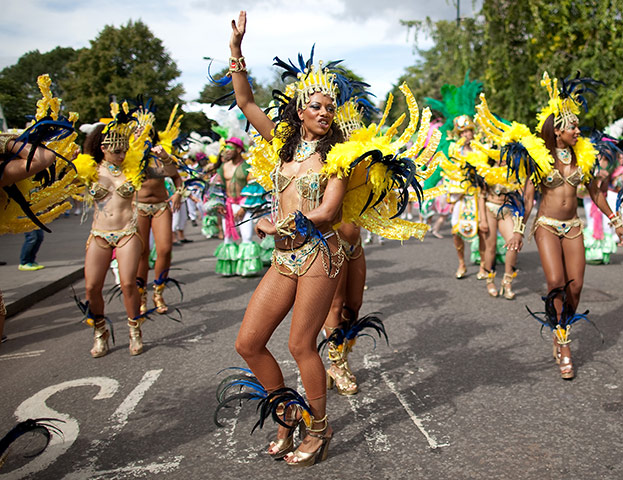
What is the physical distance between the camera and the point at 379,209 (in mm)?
3465

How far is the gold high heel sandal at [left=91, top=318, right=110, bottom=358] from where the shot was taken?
5082 millimetres

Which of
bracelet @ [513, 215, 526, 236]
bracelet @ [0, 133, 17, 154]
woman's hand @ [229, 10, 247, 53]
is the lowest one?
bracelet @ [513, 215, 526, 236]

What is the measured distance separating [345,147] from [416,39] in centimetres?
1638

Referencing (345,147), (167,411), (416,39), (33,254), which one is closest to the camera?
(345,147)

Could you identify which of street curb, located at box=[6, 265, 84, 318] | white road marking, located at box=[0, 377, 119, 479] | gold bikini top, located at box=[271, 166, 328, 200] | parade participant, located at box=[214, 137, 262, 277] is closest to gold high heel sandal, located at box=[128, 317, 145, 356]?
white road marking, located at box=[0, 377, 119, 479]

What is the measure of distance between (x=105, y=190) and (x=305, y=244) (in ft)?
9.27

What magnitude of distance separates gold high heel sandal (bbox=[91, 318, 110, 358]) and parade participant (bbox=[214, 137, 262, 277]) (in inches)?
126

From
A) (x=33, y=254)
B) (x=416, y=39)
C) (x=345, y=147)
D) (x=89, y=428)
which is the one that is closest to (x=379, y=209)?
(x=345, y=147)

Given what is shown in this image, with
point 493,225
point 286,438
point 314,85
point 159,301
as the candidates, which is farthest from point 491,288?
point 314,85

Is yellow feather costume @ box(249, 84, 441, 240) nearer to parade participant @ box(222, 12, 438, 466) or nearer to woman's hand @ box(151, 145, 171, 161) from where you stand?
parade participant @ box(222, 12, 438, 466)

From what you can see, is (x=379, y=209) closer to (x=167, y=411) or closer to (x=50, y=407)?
(x=167, y=411)

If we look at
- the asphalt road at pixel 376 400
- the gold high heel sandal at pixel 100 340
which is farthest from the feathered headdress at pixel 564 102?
the gold high heel sandal at pixel 100 340

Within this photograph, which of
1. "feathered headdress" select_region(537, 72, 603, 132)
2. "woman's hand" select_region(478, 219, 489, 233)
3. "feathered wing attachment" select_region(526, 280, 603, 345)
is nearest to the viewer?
"feathered wing attachment" select_region(526, 280, 603, 345)

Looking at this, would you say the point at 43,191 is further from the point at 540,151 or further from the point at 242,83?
the point at 540,151
